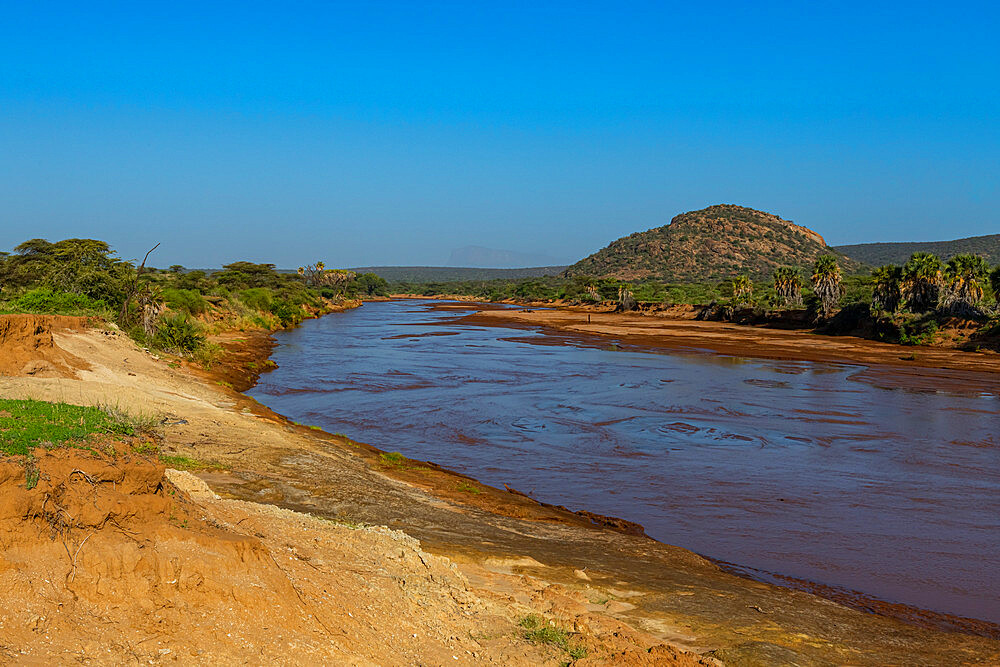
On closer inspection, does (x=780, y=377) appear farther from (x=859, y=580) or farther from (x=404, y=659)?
(x=404, y=659)

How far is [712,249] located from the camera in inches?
5979

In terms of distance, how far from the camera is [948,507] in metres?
13.4

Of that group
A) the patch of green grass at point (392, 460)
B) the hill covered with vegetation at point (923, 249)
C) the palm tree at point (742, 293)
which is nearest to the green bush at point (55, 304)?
the patch of green grass at point (392, 460)

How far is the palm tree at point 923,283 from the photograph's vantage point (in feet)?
159

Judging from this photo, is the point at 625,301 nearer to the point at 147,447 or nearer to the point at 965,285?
the point at 965,285

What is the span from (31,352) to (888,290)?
5301cm

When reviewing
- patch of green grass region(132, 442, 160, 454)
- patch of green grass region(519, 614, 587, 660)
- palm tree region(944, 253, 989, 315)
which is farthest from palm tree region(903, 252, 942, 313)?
patch of green grass region(519, 614, 587, 660)

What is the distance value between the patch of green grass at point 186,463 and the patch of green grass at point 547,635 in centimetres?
627

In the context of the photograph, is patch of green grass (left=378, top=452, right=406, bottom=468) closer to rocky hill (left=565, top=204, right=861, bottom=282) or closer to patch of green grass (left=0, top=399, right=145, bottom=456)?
patch of green grass (left=0, top=399, right=145, bottom=456)

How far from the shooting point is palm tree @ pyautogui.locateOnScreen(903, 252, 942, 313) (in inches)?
1906

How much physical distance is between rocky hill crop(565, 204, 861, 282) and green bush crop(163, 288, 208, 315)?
106 meters

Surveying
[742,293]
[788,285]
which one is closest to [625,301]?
[742,293]

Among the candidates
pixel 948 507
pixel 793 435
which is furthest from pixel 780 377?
pixel 948 507

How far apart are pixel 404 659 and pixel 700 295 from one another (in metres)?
90.3
